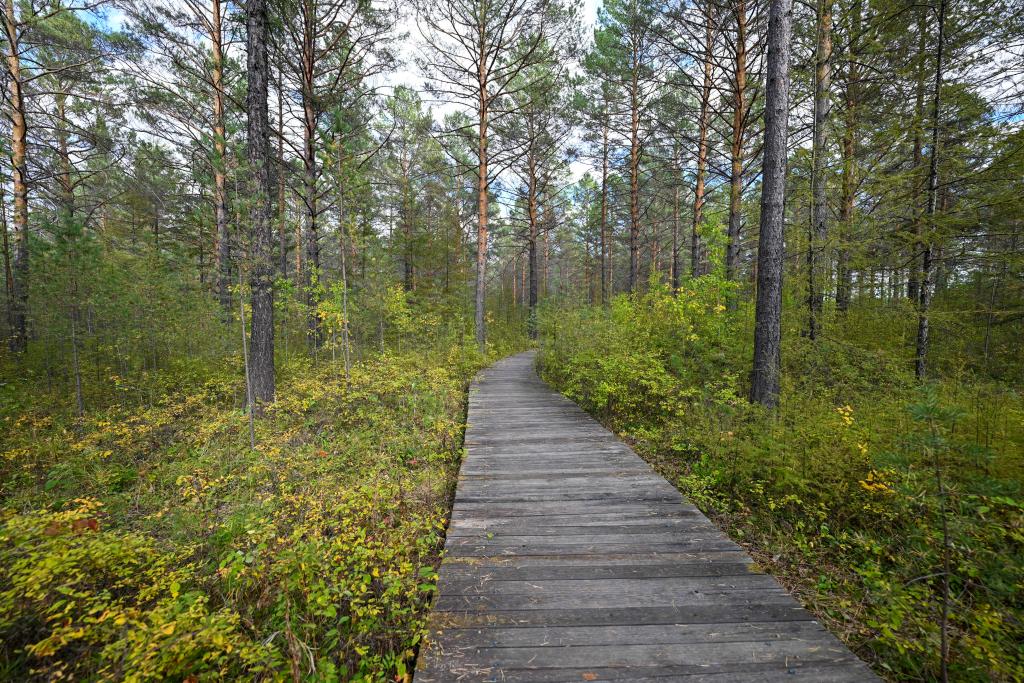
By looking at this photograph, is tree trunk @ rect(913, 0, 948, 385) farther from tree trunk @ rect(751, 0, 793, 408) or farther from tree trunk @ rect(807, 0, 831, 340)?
tree trunk @ rect(751, 0, 793, 408)

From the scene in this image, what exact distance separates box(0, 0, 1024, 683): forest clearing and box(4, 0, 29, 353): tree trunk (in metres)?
0.13

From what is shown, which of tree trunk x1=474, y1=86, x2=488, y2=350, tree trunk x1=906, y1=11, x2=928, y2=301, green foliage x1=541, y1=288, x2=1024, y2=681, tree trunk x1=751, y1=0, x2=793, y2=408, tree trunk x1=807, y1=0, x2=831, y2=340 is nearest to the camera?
green foliage x1=541, y1=288, x2=1024, y2=681

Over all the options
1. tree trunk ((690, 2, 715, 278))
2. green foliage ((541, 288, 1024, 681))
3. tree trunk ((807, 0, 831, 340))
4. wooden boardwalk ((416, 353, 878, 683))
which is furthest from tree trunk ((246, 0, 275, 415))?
tree trunk ((807, 0, 831, 340))

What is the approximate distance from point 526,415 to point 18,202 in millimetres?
14654

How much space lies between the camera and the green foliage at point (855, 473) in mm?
2123

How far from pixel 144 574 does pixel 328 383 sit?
5881 millimetres

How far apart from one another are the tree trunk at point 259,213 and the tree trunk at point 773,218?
26.3ft

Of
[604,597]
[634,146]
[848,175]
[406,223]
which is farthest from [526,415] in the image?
[406,223]

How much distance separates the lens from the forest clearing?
2.11 m

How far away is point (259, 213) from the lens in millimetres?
6062

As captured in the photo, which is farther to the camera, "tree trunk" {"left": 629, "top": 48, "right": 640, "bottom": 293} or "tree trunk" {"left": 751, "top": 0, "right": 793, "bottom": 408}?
"tree trunk" {"left": 629, "top": 48, "right": 640, "bottom": 293}

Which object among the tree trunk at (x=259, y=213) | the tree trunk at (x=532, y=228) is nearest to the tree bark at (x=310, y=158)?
the tree trunk at (x=259, y=213)

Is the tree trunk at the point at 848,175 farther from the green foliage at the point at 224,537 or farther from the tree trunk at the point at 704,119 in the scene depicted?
the green foliage at the point at 224,537

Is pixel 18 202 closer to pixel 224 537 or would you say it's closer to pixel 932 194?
pixel 224 537
